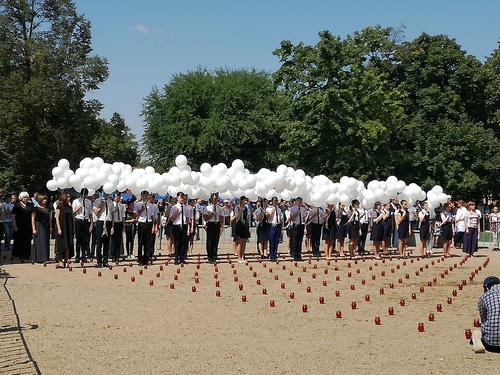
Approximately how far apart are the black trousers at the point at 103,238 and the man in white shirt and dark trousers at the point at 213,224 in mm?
3052

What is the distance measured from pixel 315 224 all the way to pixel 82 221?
8064 millimetres

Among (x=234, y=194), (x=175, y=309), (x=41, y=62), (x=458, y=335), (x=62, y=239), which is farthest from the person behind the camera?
(x=41, y=62)

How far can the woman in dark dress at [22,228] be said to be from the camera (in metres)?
24.7

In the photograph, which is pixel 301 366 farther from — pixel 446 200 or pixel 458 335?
pixel 446 200

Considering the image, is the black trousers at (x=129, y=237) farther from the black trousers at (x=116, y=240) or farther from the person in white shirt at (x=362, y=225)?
the person in white shirt at (x=362, y=225)

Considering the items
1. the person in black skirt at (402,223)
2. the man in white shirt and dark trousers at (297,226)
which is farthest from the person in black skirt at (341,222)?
the man in white shirt and dark trousers at (297,226)

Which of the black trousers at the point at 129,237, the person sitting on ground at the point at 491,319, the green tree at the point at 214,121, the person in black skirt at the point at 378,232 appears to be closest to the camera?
the person sitting on ground at the point at 491,319

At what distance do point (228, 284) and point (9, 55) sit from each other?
37.5 m

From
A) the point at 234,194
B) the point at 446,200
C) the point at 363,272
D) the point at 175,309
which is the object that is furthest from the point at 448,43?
the point at 175,309

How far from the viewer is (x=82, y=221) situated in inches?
921

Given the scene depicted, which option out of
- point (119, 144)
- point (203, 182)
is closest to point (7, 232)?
point (203, 182)

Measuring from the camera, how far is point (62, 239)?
2241 cm

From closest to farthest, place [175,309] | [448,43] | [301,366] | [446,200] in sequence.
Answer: [301,366]
[175,309]
[446,200]
[448,43]

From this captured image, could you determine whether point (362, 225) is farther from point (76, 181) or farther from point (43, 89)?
point (43, 89)
